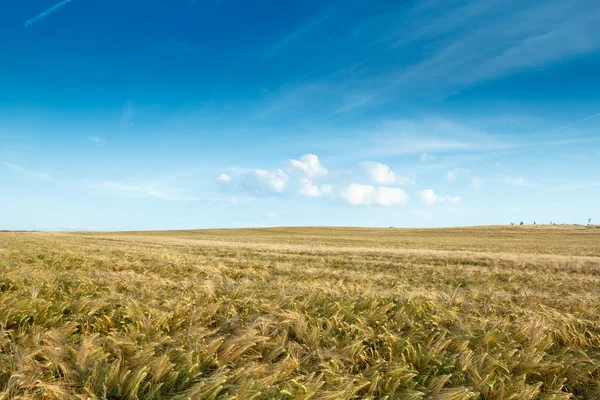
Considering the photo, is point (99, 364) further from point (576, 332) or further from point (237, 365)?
point (576, 332)

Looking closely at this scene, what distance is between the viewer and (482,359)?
4562 mm

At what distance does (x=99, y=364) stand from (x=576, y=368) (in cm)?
625

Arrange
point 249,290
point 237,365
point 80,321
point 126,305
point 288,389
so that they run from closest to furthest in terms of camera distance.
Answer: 1. point 288,389
2. point 237,365
3. point 80,321
4. point 126,305
5. point 249,290

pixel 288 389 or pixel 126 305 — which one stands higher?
pixel 126 305

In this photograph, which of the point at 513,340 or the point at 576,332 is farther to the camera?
the point at 576,332

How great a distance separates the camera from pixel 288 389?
149 inches

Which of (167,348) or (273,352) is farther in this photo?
(273,352)

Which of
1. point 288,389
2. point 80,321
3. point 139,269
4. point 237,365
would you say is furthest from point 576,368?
point 139,269

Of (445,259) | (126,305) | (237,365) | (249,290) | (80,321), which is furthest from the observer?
(445,259)

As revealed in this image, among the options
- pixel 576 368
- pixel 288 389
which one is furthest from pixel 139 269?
pixel 576 368

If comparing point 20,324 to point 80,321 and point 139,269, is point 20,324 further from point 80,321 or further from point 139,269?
point 139,269

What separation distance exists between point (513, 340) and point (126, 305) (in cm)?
622

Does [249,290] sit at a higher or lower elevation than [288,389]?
higher

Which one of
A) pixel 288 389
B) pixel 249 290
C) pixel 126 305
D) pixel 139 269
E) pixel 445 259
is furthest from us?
pixel 445 259
